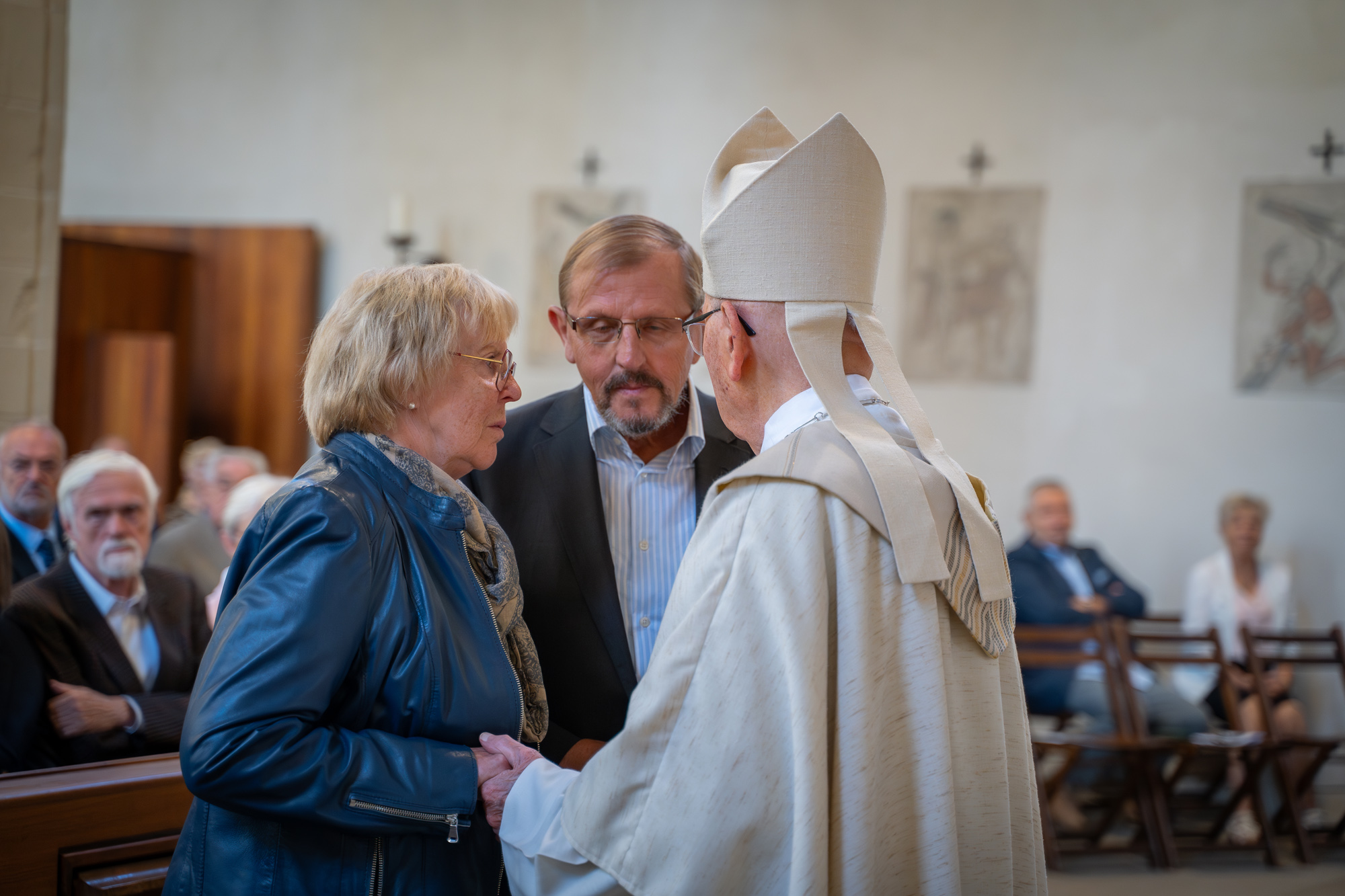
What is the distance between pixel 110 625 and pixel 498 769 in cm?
214

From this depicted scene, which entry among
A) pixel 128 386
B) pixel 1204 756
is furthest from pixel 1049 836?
pixel 128 386

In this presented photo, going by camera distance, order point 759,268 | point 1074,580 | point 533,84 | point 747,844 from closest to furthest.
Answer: point 747,844, point 759,268, point 1074,580, point 533,84

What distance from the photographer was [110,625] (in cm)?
321


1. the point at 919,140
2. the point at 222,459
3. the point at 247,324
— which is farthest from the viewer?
the point at 247,324

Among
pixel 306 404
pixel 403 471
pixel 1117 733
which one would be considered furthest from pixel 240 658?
pixel 1117 733

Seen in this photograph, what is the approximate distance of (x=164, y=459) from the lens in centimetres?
838

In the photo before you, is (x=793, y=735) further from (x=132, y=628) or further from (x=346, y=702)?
(x=132, y=628)

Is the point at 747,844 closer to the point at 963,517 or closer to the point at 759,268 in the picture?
the point at 963,517

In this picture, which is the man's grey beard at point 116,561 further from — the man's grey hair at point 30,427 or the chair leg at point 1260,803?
the chair leg at point 1260,803

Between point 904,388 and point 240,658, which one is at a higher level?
point 904,388

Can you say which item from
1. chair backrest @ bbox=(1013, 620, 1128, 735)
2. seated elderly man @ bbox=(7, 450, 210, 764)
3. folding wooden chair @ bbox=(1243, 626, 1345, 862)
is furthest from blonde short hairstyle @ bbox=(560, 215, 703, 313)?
folding wooden chair @ bbox=(1243, 626, 1345, 862)

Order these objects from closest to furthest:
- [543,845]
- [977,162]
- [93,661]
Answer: [543,845] → [93,661] → [977,162]

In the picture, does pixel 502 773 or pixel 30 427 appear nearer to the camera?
pixel 502 773

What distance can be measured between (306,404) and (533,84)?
6.76 metres
